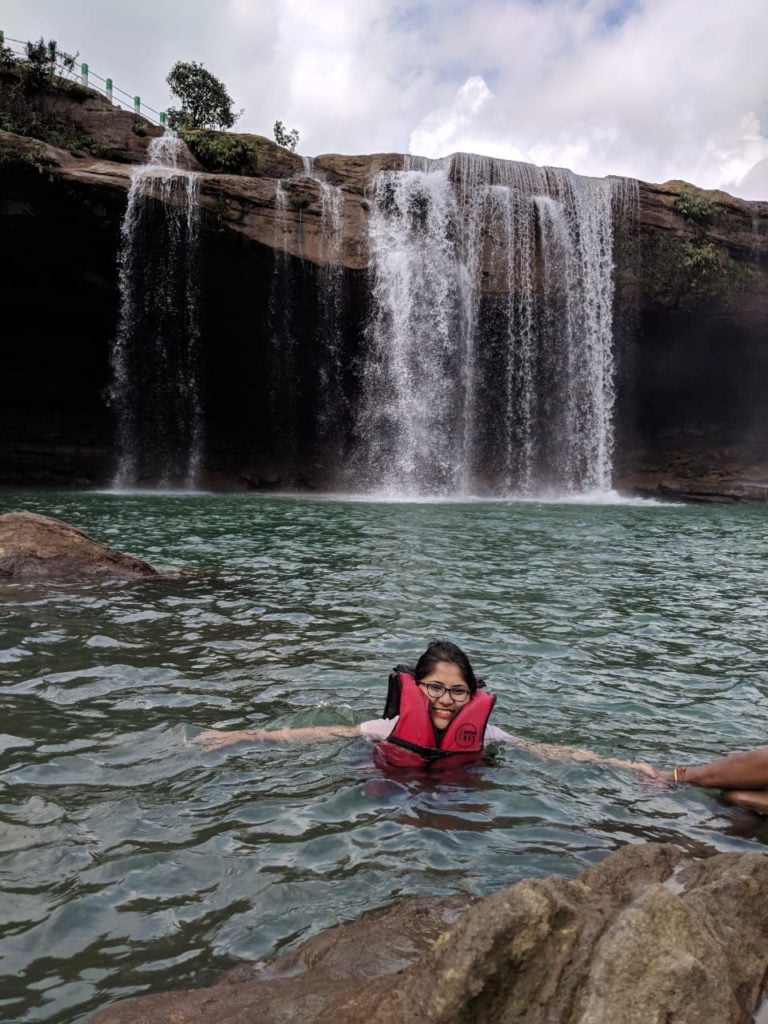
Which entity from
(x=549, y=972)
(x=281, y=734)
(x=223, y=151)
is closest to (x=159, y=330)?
(x=223, y=151)

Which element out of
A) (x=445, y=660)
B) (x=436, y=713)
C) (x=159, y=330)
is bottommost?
(x=436, y=713)

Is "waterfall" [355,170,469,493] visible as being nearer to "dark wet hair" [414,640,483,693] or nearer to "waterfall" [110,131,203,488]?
"waterfall" [110,131,203,488]

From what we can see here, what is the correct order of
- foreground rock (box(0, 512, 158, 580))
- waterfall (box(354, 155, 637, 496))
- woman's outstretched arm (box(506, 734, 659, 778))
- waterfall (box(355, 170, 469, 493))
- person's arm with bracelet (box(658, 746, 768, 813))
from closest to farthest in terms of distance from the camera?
1. person's arm with bracelet (box(658, 746, 768, 813))
2. woman's outstretched arm (box(506, 734, 659, 778))
3. foreground rock (box(0, 512, 158, 580))
4. waterfall (box(355, 170, 469, 493))
5. waterfall (box(354, 155, 637, 496))

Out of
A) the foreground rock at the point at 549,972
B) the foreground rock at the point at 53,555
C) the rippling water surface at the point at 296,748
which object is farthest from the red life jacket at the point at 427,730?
the foreground rock at the point at 53,555

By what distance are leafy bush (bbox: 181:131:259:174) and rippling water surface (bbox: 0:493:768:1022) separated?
57.2 feet

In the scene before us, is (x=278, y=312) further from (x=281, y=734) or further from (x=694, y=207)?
(x=281, y=734)

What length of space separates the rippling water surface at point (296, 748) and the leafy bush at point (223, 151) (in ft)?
57.2

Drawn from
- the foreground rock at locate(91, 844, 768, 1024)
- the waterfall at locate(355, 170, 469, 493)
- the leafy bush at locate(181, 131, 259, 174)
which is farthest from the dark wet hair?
the leafy bush at locate(181, 131, 259, 174)

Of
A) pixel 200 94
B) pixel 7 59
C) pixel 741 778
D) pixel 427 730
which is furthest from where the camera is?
pixel 200 94

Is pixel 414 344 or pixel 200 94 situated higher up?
pixel 200 94

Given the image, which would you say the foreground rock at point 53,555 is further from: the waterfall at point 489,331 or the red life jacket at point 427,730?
the waterfall at point 489,331

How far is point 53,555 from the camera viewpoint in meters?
8.86

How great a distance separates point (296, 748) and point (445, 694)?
0.92 m

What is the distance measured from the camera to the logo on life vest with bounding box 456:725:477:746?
4.11 metres
